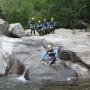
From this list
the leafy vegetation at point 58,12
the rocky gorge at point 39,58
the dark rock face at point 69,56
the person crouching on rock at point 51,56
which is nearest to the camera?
the rocky gorge at point 39,58

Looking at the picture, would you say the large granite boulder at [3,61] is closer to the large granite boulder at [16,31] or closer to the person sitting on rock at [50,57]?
the person sitting on rock at [50,57]

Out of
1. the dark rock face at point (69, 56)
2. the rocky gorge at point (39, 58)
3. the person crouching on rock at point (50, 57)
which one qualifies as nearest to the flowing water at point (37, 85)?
the rocky gorge at point (39, 58)

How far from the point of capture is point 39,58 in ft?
100

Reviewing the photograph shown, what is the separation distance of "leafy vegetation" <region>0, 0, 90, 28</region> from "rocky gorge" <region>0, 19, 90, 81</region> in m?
13.7

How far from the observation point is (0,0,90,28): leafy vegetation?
51.2m

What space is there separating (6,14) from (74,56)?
939 inches

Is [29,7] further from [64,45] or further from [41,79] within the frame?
[41,79]

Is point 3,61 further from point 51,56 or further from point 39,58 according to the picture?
point 51,56

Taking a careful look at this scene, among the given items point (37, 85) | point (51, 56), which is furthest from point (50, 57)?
point (37, 85)

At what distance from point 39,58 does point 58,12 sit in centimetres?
2212

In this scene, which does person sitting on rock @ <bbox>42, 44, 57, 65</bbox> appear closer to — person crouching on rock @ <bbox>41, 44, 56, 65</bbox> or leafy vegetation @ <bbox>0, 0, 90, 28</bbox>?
person crouching on rock @ <bbox>41, 44, 56, 65</bbox>

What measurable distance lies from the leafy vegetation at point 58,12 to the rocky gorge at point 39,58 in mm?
13709

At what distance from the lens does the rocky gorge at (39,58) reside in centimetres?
2764

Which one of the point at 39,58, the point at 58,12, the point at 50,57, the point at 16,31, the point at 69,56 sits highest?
the point at 50,57
